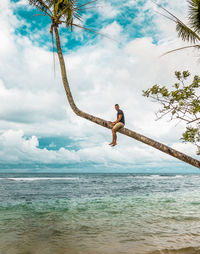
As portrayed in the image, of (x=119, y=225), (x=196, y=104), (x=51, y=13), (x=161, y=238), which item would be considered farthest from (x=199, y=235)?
(x=51, y=13)

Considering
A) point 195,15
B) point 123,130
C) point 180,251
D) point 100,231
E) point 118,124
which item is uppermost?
point 195,15

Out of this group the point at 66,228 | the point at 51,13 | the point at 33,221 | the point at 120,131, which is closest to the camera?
the point at 120,131

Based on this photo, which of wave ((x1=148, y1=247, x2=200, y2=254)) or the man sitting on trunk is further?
the man sitting on trunk

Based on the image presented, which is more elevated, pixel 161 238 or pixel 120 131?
pixel 120 131

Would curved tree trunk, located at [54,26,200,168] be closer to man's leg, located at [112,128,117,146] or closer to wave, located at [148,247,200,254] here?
man's leg, located at [112,128,117,146]

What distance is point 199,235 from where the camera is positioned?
700 centimetres

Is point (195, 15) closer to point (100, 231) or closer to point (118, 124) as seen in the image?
point (118, 124)

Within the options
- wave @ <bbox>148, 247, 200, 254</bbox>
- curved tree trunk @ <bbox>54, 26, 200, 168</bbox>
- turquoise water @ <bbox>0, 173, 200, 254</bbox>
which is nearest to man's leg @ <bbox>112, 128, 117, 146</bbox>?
curved tree trunk @ <bbox>54, 26, 200, 168</bbox>

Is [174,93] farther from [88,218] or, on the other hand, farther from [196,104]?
[88,218]

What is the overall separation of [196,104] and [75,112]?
330 centimetres

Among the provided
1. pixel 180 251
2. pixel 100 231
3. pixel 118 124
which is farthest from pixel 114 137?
pixel 100 231

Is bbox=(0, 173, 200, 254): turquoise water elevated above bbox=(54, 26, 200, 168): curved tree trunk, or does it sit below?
below

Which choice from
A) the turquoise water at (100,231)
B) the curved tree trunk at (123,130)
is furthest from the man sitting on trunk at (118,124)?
the turquoise water at (100,231)

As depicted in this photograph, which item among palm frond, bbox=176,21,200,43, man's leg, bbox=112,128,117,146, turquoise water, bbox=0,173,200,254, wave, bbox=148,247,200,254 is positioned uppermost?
palm frond, bbox=176,21,200,43
